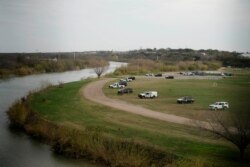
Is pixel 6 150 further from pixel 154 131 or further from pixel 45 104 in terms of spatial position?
pixel 45 104

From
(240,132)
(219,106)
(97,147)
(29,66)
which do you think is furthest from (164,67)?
(240,132)

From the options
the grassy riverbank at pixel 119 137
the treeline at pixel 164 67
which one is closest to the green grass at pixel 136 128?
the grassy riverbank at pixel 119 137

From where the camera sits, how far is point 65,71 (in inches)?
1940

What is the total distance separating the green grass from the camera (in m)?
10.5

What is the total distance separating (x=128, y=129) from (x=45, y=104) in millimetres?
6834

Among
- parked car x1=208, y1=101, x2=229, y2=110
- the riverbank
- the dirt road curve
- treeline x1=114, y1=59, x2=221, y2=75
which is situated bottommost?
the riverbank

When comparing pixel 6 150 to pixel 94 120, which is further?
pixel 94 120

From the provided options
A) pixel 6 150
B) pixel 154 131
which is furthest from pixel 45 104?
pixel 154 131

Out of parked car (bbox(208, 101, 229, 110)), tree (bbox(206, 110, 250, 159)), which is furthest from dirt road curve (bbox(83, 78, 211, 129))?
parked car (bbox(208, 101, 229, 110))

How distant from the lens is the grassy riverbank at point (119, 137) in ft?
33.7

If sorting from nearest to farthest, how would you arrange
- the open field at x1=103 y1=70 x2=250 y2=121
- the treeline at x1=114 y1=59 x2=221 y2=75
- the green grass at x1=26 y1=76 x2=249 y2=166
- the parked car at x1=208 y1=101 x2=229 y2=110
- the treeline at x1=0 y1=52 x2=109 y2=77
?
1. the green grass at x1=26 y1=76 x2=249 y2=166
2. the open field at x1=103 y1=70 x2=250 y2=121
3. the parked car at x1=208 y1=101 x2=229 y2=110
4. the treeline at x1=0 y1=52 x2=109 y2=77
5. the treeline at x1=114 y1=59 x2=221 y2=75

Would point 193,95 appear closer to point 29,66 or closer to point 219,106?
point 219,106

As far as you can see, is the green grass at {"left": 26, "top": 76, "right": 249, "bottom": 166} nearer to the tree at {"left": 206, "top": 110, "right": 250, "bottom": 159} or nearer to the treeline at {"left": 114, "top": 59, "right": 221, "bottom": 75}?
the tree at {"left": 206, "top": 110, "right": 250, "bottom": 159}

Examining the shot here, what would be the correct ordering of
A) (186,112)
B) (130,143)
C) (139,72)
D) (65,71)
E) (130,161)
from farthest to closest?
(65,71) < (139,72) < (186,112) < (130,143) < (130,161)
